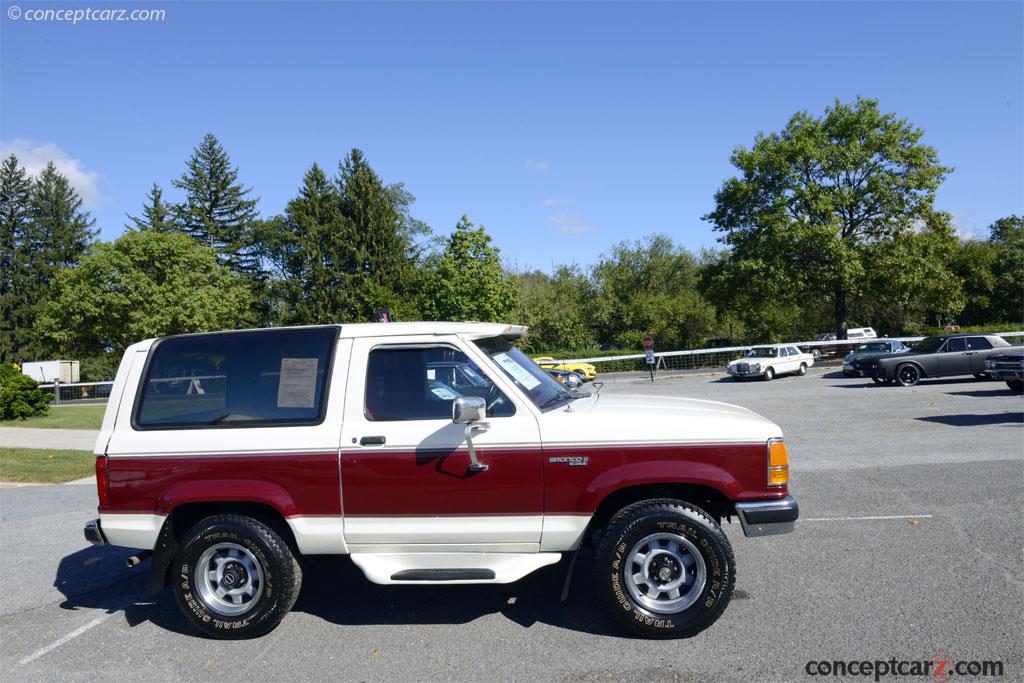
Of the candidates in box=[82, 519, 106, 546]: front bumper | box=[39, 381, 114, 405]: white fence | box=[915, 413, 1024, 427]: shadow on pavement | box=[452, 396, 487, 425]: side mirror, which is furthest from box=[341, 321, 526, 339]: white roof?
box=[39, 381, 114, 405]: white fence

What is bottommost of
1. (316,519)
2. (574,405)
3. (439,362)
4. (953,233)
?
(316,519)

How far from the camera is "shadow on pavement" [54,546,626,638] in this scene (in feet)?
16.4

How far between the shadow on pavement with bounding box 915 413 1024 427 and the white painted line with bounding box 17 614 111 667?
13154mm

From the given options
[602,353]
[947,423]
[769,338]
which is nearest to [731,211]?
[602,353]

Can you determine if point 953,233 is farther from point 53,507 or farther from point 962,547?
point 53,507

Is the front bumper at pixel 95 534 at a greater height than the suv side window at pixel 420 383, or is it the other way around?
the suv side window at pixel 420 383

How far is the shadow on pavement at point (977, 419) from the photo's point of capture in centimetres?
1288

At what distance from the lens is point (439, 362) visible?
16.2 feet

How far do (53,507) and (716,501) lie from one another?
8.44 meters

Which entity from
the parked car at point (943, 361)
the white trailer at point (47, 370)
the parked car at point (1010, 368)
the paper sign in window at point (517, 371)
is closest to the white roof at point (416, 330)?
the paper sign in window at point (517, 371)

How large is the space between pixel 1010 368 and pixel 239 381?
18.2 m

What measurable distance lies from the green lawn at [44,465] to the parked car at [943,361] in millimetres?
20629

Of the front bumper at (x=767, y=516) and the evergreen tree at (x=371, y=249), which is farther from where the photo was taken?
the evergreen tree at (x=371, y=249)

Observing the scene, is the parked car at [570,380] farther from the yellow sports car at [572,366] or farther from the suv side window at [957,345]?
the yellow sports car at [572,366]
